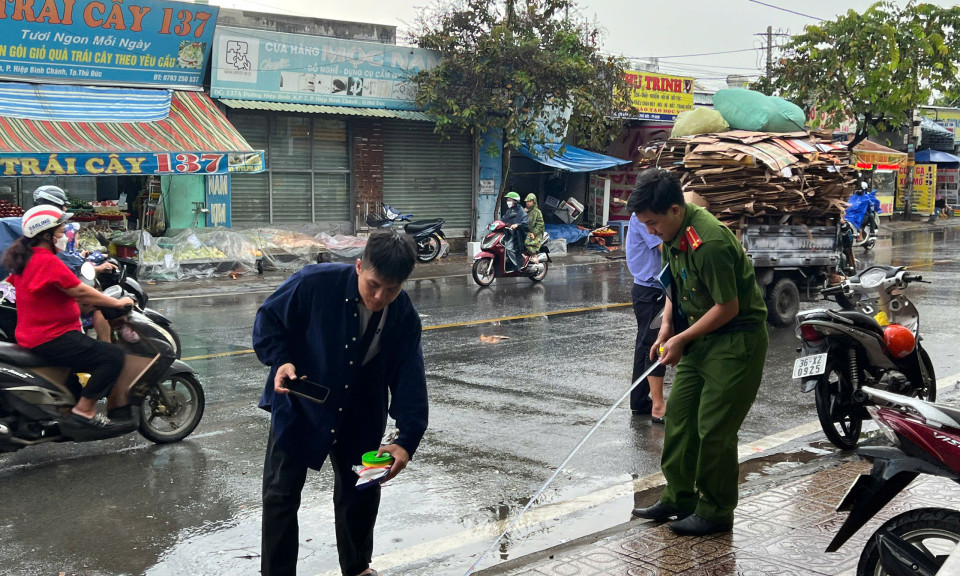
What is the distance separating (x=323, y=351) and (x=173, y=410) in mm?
3380

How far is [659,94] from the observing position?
25.5 meters

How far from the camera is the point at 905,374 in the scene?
6.88 m

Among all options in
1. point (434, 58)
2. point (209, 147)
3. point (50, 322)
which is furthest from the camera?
point (434, 58)

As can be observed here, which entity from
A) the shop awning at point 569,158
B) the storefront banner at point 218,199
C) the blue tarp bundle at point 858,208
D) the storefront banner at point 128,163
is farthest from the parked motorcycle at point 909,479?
the blue tarp bundle at point 858,208

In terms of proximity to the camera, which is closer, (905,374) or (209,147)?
(905,374)

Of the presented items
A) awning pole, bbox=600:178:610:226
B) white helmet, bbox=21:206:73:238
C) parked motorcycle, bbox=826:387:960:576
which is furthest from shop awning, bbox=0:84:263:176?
parked motorcycle, bbox=826:387:960:576

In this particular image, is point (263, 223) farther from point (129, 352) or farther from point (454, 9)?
point (129, 352)

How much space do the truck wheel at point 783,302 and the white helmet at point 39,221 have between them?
8668 millimetres

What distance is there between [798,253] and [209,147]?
9.81m

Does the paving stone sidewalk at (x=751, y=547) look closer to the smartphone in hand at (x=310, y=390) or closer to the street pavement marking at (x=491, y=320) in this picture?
the smartphone in hand at (x=310, y=390)

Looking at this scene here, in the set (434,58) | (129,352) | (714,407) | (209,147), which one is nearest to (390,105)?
(434,58)

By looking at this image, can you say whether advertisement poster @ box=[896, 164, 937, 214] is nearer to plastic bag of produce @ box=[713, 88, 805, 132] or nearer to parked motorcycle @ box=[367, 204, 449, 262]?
parked motorcycle @ box=[367, 204, 449, 262]

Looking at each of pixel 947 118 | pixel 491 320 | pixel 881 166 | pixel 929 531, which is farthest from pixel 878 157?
pixel 929 531

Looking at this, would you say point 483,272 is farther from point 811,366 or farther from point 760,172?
point 811,366
